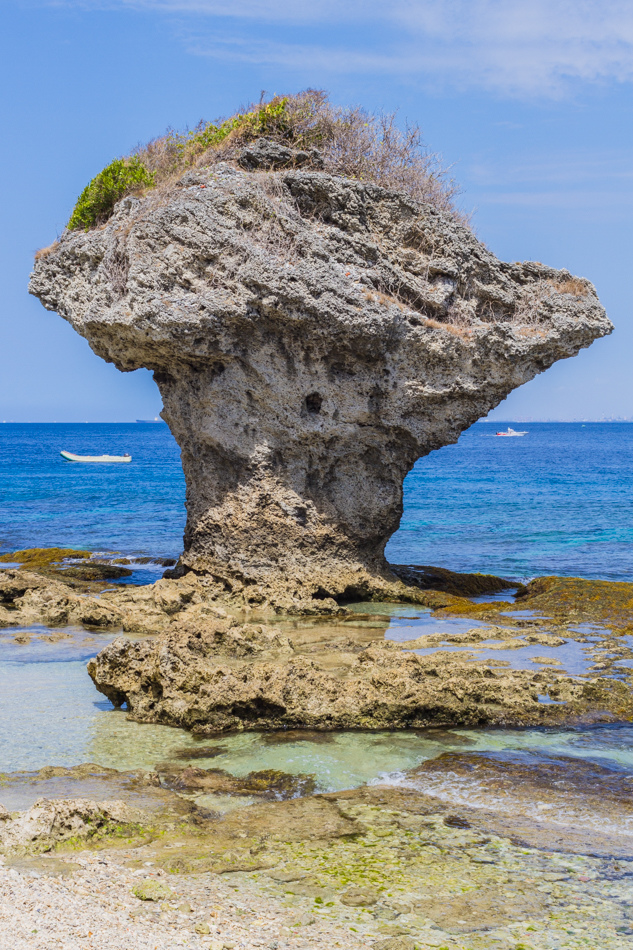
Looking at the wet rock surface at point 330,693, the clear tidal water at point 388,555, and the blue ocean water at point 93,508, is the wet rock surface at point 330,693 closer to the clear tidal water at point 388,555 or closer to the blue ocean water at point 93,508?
the clear tidal water at point 388,555

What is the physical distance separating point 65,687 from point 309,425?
21.0 ft

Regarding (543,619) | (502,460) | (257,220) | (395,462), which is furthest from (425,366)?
(502,460)

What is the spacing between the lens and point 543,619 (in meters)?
13.1

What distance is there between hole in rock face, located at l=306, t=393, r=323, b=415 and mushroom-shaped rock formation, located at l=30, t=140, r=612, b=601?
0.02 meters

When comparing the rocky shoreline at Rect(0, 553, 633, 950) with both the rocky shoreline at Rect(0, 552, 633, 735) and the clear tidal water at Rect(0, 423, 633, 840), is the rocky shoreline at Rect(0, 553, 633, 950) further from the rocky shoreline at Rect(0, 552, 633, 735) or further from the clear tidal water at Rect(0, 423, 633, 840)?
the clear tidal water at Rect(0, 423, 633, 840)

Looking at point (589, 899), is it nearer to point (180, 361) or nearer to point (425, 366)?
point (425, 366)

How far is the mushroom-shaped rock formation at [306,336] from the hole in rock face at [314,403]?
0.8 inches

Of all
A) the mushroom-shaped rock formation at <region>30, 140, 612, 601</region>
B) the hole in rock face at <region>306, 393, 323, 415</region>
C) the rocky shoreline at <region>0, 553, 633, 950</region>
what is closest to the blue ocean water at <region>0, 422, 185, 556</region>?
the mushroom-shaped rock formation at <region>30, 140, 612, 601</region>

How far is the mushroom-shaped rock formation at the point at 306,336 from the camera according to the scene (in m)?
13.6

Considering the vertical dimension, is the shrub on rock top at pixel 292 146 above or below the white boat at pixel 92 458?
above

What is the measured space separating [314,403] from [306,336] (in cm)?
128

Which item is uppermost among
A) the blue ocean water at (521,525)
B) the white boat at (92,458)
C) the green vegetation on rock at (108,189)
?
the green vegetation on rock at (108,189)

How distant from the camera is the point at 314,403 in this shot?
14.5 meters

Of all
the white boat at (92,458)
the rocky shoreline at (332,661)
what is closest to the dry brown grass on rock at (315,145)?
the rocky shoreline at (332,661)
